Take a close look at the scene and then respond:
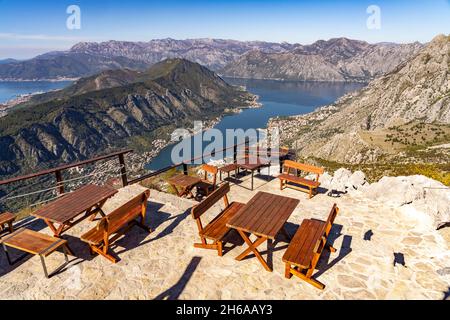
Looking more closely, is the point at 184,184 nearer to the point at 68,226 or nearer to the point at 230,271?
the point at 68,226

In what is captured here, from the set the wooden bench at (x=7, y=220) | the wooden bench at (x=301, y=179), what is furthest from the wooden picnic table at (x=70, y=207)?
the wooden bench at (x=301, y=179)

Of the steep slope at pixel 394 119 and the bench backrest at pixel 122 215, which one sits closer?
the bench backrest at pixel 122 215

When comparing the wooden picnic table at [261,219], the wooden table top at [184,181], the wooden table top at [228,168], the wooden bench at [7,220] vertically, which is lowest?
the wooden bench at [7,220]

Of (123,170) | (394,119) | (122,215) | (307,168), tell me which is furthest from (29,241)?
(394,119)

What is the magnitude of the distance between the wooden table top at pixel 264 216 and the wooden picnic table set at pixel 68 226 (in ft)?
8.84

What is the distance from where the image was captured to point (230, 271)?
6000 millimetres

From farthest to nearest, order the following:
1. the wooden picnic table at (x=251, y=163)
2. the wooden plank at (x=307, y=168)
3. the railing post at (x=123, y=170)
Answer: the wooden picnic table at (x=251, y=163)
the railing post at (x=123, y=170)
the wooden plank at (x=307, y=168)

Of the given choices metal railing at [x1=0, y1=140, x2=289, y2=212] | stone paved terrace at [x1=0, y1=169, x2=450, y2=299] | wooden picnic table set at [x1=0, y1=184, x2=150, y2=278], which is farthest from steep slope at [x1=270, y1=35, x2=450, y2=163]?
wooden picnic table set at [x1=0, y1=184, x2=150, y2=278]

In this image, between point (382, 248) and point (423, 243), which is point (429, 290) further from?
point (423, 243)

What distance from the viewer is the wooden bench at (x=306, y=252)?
5285mm

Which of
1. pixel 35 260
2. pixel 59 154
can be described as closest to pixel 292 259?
pixel 35 260

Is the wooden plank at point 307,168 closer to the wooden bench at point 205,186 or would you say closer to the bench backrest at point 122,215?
the wooden bench at point 205,186

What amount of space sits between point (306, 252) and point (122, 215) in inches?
170

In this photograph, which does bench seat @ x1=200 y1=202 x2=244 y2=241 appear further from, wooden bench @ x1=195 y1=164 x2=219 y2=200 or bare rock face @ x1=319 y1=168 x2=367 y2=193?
bare rock face @ x1=319 y1=168 x2=367 y2=193
